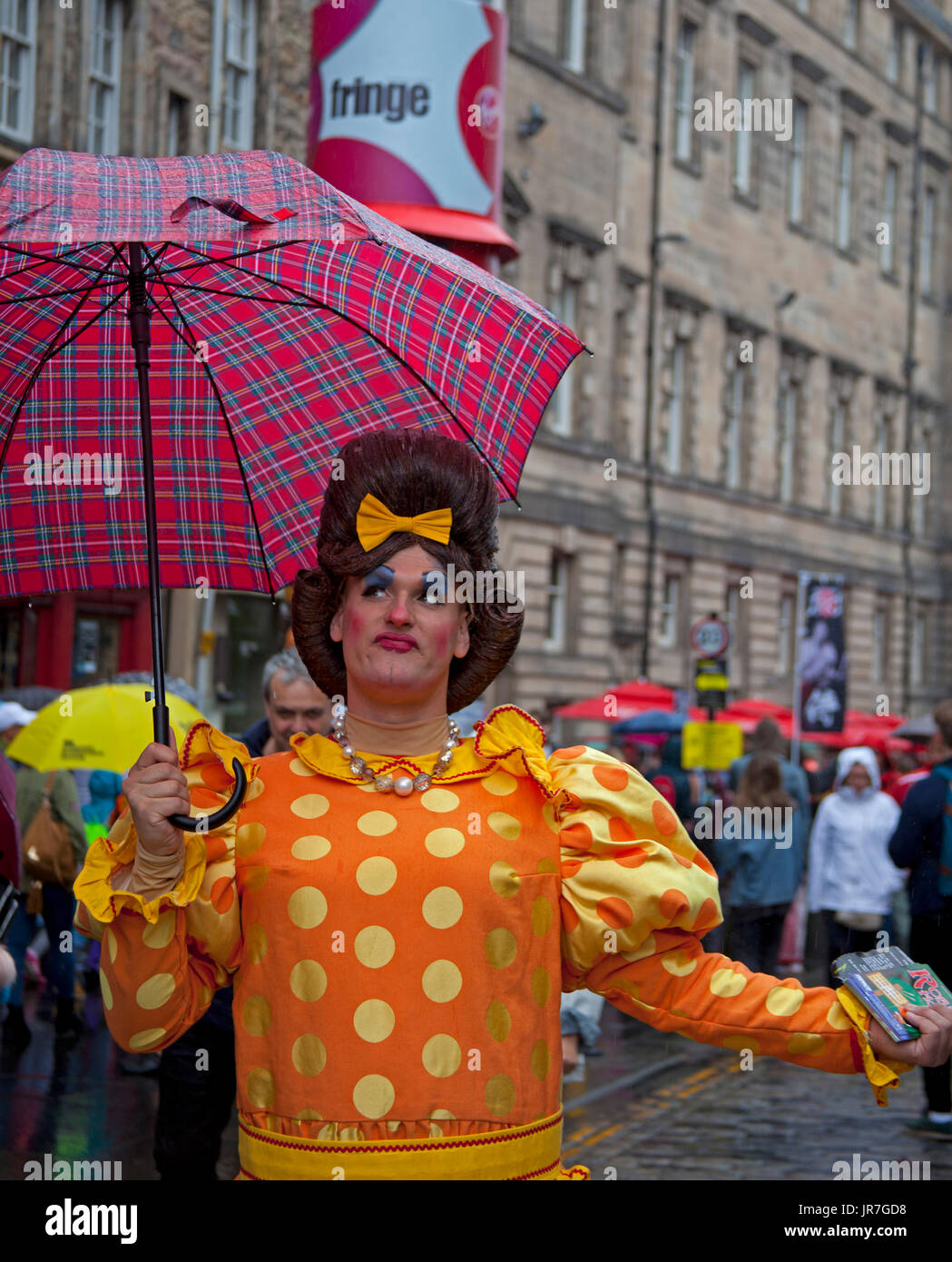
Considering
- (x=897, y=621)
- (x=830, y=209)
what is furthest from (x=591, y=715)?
(x=897, y=621)

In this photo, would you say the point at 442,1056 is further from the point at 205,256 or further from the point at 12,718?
the point at 12,718

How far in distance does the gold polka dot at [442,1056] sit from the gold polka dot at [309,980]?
0.19 meters

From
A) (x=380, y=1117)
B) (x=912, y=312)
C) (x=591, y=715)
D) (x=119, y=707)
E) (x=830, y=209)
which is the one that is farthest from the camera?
(x=912, y=312)

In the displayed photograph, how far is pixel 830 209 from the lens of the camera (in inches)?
1491

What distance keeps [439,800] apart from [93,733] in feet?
19.6

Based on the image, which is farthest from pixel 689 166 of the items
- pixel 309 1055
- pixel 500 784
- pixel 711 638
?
pixel 309 1055

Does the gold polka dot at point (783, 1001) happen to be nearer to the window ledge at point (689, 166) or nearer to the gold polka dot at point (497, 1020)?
the gold polka dot at point (497, 1020)

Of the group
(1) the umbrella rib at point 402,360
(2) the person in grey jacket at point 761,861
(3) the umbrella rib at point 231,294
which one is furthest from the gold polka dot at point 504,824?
(2) the person in grey jacket at point 761,861

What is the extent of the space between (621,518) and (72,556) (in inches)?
995

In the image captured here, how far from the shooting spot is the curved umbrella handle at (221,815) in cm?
272

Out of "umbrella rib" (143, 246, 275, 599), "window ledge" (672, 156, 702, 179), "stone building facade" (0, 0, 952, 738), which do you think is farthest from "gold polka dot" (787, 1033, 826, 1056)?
"window ledge" (672, 156, 702, 179)

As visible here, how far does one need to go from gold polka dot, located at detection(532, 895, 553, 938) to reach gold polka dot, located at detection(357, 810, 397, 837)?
10.4 inches

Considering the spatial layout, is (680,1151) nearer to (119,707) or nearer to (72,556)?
(119,707)

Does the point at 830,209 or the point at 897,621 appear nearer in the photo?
the point at 830,209
